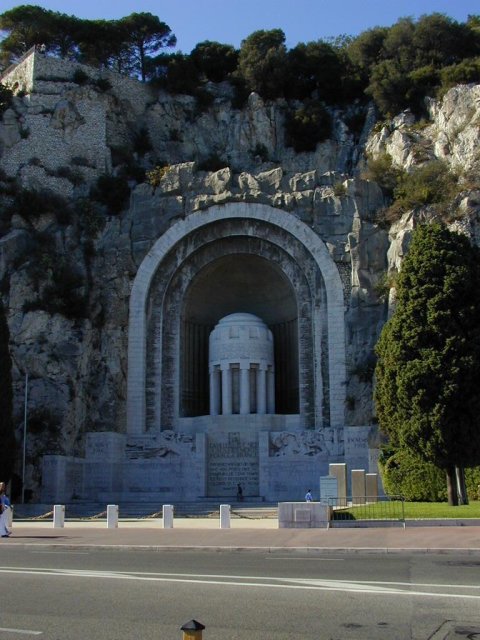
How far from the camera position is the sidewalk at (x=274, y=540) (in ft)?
47.0

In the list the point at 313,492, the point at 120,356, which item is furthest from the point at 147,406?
the point at 313,492

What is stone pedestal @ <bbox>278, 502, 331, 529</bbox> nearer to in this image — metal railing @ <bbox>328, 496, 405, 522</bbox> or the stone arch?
metal railing @ <bbox>328, 496, 405, 522</bbox>

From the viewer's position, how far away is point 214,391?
38.5m

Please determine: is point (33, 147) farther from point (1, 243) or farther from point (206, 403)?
point (206, 403)

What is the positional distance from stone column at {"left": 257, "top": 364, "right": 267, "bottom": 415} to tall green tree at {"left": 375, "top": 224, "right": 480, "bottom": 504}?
12.8m

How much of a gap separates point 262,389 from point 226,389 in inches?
70.9

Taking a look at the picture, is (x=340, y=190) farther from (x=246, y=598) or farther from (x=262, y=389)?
(x=246, y=598)

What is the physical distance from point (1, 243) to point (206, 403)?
527 inches

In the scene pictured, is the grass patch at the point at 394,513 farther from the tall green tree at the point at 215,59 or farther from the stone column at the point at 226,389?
the tall green tree at the point at 215,59

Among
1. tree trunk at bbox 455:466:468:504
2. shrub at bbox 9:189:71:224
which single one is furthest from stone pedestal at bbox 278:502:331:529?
shrub at bbox 9:189:71:224

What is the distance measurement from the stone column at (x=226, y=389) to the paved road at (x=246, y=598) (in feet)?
81.4

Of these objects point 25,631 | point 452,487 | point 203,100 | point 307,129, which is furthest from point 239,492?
point 25,631

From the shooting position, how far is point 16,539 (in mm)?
18297

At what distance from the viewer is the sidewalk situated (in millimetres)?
14320
